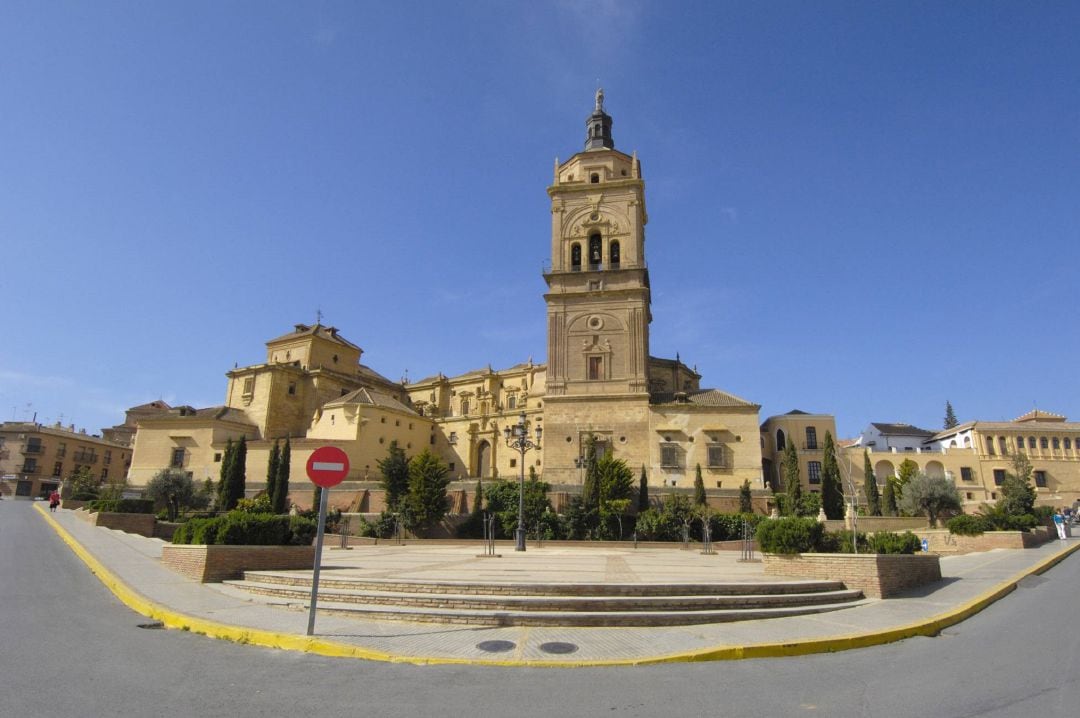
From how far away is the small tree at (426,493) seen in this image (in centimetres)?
3234

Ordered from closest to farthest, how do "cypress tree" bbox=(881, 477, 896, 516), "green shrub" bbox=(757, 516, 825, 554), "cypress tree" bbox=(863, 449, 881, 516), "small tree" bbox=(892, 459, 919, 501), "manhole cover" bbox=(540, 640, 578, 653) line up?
1. "manhole cover" bbox=(540, 640, 578, 653)
2. "green shrub" bbox=(757, 516, 825, 554)
3. "cypress tree" bbox=(881, 477, 896, 516)
4. "cypress tree" bbox=(863, 449, 881, 516)
5. "small tree" bbox=(892, 459, 919, 501)

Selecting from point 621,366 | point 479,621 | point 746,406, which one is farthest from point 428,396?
point 479,621

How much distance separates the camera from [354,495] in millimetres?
38031

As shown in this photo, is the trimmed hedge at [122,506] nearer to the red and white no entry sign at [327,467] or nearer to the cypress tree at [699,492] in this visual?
the red and white no entry sign at [327,467]

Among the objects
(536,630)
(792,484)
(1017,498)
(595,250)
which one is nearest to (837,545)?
(536,630)

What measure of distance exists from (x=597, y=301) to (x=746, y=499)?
49.6 feet

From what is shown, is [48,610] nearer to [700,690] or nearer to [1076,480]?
[700,690]

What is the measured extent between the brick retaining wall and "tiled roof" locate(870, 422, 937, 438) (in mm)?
58872

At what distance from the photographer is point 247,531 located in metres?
11.9

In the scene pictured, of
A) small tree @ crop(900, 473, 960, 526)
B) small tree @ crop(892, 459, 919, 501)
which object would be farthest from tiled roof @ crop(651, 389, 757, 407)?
small tree @ crop(892, 459, 919, 501)

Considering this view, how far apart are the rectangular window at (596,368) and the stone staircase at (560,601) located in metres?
29.3

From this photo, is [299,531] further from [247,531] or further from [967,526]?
[967,526]

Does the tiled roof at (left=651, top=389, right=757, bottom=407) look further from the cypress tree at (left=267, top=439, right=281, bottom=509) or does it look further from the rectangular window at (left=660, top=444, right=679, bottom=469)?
the cypress tree at (left=267, top=439, right=281, bottom=509)

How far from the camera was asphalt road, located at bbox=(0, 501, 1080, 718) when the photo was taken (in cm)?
493
